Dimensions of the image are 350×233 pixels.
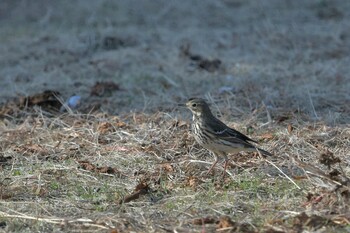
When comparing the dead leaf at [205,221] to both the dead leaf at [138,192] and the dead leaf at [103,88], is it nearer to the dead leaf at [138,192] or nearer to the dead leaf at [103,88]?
the dead leaf at [138,192]

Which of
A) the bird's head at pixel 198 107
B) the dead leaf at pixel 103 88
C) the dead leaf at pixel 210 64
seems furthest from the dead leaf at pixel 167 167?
the dead leaf at pixel 210 64

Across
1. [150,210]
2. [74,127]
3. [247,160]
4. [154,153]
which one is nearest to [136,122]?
[74,127]

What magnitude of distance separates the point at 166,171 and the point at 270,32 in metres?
8.17

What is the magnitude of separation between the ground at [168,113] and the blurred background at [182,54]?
0.03m

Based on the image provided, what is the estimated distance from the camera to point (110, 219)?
6.55m

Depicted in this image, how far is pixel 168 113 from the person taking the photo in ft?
33.3

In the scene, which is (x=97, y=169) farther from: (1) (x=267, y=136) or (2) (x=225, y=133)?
(1) (x=267, y=136)

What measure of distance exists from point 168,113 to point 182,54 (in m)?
4.13

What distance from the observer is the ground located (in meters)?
6.80

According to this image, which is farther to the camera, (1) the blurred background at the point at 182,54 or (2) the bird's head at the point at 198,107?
(1) the blurred background at the point at 182,54

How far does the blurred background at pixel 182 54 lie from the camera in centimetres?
1130

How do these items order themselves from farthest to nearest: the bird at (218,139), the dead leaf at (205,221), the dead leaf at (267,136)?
the dead leaf at (267,136), the bird at (218,139), the dead leaf at (205,221)

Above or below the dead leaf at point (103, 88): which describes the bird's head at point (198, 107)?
above

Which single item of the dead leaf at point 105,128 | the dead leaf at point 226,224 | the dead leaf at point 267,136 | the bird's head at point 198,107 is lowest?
the dead leaf at point 105,128
